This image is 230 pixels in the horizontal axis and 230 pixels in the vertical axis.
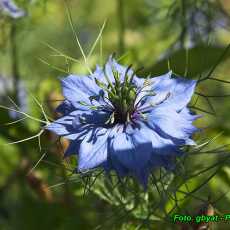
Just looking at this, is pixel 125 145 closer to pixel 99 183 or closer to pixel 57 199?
pixel 99 183

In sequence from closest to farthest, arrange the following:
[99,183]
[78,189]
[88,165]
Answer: [88,165] < [99,183] < [78,189]

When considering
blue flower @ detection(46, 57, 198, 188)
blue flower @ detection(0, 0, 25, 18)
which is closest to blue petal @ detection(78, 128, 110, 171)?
blue flower @ detection(46, 57, 198, 188)

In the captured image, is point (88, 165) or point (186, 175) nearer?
point (88, 165)

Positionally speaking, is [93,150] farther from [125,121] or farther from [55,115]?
[55,115]

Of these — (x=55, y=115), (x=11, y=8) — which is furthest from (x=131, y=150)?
(x=11, y=8)

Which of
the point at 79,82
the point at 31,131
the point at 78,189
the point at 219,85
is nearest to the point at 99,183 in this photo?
the point at 78,189

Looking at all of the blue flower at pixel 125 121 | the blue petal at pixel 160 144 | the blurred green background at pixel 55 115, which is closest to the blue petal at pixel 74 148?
the blue flower at pixel 125 121
